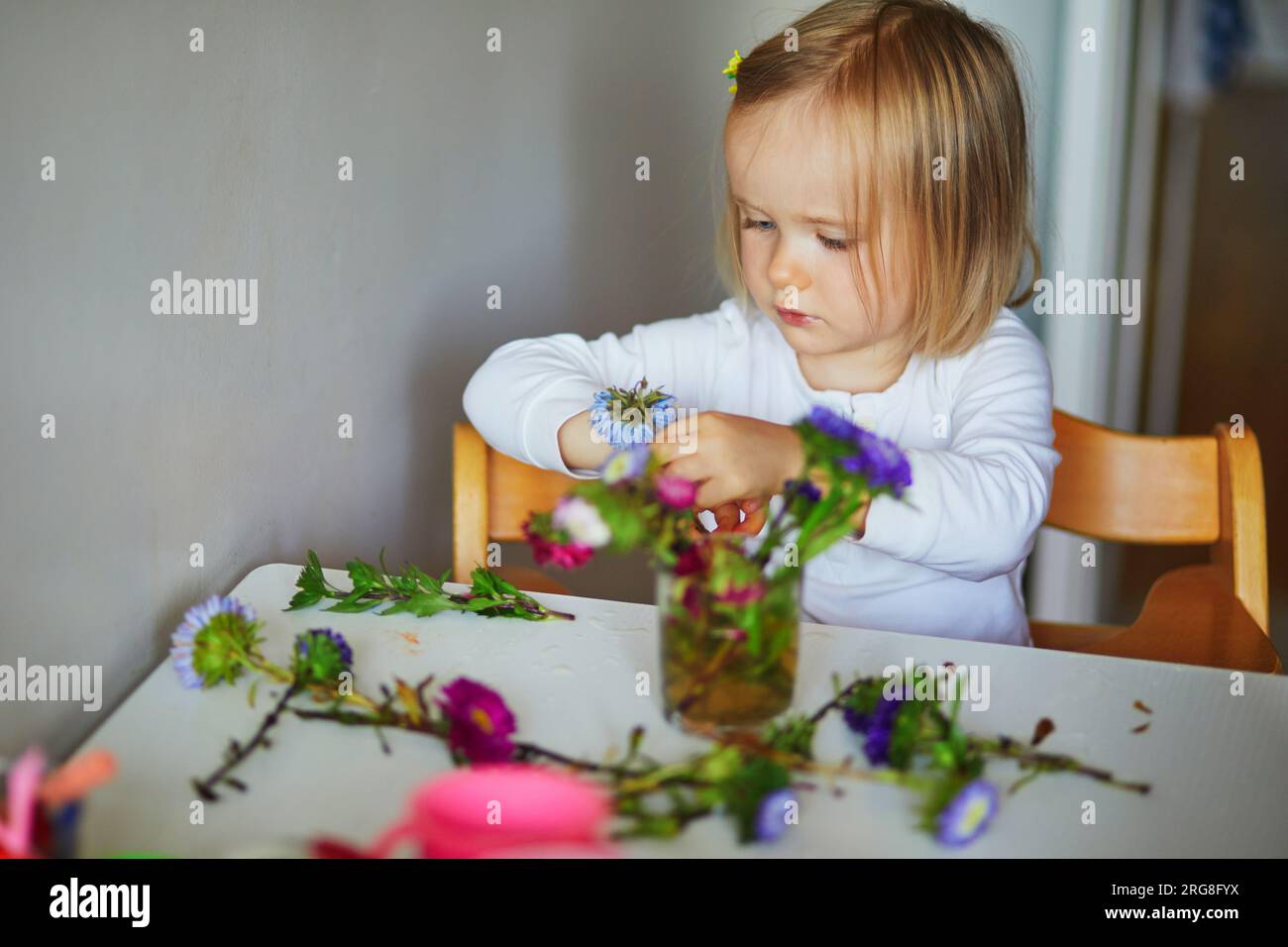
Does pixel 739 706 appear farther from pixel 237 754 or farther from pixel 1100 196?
pixel 1100 196

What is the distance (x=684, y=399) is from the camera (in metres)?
1.27

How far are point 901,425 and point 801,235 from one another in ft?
0.87

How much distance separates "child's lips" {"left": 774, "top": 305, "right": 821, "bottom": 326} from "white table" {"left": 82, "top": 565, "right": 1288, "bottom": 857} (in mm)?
292

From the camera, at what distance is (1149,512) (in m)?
1.16

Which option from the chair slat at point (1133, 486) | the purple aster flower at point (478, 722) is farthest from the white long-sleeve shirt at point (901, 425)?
the purple aster flower at point (478, 722)

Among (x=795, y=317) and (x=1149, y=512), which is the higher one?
(x=795, y=317)

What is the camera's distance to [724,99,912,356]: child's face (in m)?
0.96

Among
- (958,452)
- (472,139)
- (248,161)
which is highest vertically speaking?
(472,139)

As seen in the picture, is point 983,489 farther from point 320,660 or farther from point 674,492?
point 320,660
